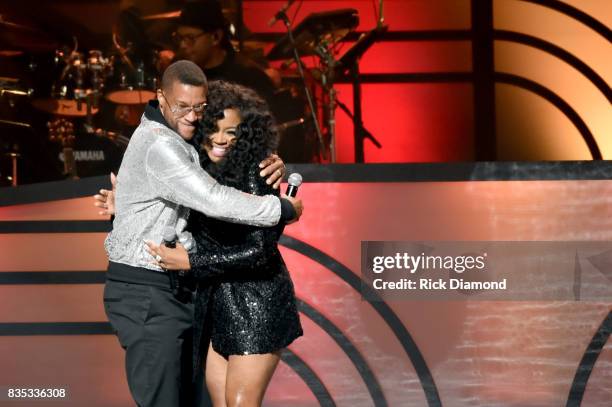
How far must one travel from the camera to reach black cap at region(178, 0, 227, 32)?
218 inches

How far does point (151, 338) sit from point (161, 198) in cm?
38

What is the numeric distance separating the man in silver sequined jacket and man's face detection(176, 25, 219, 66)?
311 cm

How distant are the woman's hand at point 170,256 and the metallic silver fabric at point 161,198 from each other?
0.09 metres

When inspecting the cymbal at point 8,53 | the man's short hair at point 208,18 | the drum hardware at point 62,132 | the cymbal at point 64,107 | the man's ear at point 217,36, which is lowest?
the drum hardware at point 62,132

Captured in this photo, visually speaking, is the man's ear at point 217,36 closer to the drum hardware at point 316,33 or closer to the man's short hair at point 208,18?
the man's short hair at point 208,18

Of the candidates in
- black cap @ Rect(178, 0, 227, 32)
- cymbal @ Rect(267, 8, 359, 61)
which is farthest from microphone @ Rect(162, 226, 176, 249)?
black cap @ Rect(178, 0, 227, 32)

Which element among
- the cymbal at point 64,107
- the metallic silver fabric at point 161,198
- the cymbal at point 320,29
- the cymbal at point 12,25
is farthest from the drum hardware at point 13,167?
the metallic silver fabric at point 161,198

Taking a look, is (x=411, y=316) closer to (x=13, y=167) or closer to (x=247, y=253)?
(x=247, y=253)

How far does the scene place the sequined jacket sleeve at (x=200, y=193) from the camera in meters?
2.20

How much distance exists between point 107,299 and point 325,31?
3216 mm

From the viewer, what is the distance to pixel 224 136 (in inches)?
92.7

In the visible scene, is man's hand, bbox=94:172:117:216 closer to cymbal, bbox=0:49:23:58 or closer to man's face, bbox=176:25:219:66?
man's face, bbox=176:25:219:66

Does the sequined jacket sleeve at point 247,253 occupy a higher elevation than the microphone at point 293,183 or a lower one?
lower

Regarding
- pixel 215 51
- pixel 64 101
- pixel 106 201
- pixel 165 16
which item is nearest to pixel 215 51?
pixel 215 51
